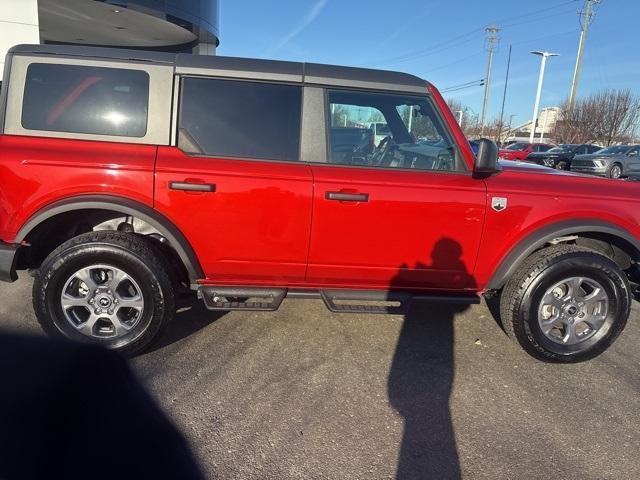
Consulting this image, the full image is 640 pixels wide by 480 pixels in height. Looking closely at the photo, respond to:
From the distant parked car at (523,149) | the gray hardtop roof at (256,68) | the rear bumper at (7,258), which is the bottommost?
the rear bumper at (7,258)

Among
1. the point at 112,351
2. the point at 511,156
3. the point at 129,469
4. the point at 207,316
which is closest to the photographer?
the point at 129,469

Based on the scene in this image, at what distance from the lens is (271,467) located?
7.47 feet

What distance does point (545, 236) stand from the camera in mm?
3229

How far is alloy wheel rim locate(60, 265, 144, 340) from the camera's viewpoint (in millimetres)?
3072

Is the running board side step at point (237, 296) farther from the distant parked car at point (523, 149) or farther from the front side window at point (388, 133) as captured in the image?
the distant parked car at point (523, 149)

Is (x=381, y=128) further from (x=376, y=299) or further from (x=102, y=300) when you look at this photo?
(x=102, y=300)

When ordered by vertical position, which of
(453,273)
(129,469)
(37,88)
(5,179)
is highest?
(37,88)

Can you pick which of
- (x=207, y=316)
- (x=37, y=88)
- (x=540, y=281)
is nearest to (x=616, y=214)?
(x=540, y=281)

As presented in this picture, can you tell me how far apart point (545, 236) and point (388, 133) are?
1.31 m

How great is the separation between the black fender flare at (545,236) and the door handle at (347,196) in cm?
111

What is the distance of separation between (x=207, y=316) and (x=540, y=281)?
8.51 feet

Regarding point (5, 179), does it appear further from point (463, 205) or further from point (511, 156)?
point (511, 156)

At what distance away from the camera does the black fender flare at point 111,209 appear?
294 cm

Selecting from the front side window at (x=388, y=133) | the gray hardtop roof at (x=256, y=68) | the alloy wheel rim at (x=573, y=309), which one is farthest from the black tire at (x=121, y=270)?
the alloy wheel rim at (x=573, y=309)
